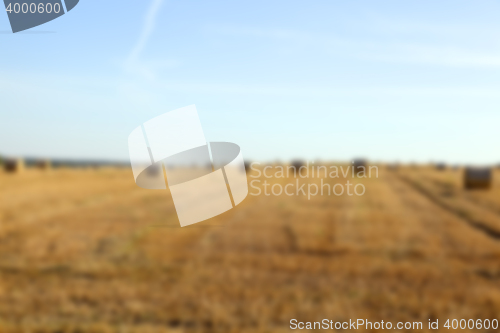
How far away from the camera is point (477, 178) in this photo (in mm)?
32406

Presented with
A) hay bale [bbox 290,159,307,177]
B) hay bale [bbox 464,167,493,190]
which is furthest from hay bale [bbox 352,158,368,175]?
hay bale [bbox 464,167,493,190]

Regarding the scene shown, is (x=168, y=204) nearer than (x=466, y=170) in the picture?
Yes

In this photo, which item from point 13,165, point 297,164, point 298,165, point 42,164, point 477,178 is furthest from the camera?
point 42,164

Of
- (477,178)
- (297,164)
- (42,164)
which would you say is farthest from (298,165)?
(42,164)

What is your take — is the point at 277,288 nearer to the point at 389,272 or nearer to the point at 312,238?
the point at 389,272

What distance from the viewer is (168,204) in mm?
22578

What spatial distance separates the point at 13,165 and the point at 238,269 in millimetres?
42265

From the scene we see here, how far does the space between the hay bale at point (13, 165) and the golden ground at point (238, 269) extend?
29.4 m

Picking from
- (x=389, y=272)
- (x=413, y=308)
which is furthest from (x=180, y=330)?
(x=389, y=272)

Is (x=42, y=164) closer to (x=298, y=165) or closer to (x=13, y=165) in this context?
(x=13, y=165)

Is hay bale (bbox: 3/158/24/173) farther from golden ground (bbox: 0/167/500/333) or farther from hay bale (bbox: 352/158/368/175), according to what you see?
hay bale (bbox: 352/158/368/175)

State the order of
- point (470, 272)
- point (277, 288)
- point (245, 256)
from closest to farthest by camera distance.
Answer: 1. point (277, 288)
2. point (470, 272)
3. point (245, 256)

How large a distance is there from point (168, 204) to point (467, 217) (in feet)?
47.9

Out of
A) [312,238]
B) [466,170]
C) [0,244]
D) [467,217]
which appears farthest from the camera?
[466,170]
